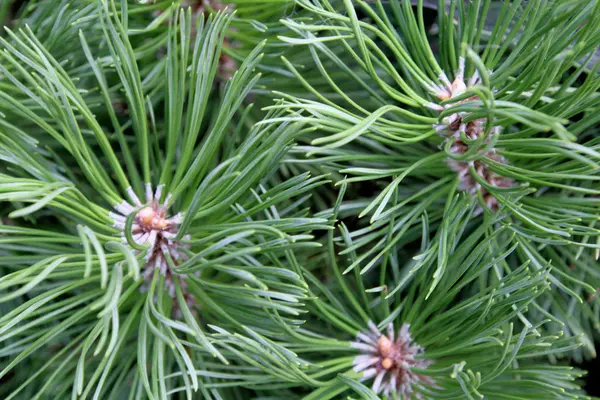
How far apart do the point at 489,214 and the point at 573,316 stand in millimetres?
149

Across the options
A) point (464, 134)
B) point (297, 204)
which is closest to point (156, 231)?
point (297, 204)

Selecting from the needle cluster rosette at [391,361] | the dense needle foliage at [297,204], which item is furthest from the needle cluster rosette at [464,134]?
the needle cluster rosette at [391,361]

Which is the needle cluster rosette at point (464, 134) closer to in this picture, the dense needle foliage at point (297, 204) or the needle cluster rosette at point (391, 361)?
the dense needle foliage at point (297, 204)

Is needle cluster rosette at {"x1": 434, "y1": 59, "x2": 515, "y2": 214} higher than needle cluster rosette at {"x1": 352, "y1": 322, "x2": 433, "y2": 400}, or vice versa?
needle cluster rosette at {"x1": 434, "y1": 59, "x2": 515, "y2": 214}

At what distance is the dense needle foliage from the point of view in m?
0.37

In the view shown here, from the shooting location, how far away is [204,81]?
383mm

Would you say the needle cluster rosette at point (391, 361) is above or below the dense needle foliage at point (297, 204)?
below

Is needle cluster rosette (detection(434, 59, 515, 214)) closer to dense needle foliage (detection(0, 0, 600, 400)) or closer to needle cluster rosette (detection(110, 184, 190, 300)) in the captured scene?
dense needle foliage (detection(0, 0, 600, 400))

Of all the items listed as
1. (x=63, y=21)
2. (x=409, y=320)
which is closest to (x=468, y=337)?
(x=409, y=320)

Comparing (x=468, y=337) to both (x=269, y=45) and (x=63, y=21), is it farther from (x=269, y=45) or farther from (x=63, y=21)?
(x=63, y=21)

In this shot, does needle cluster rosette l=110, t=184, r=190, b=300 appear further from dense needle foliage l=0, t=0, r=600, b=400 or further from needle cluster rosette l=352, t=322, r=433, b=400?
needle cluster rosette l=352, t=322, r=433, b=400

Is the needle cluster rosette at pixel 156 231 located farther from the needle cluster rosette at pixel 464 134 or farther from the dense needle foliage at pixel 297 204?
the needle cluster rosette at pixel 464 134

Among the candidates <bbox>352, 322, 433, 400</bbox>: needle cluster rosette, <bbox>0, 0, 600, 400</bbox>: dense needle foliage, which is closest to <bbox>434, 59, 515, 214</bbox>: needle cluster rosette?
<bbox>0, 0, 600, 400</bbox>: dense needle foliage

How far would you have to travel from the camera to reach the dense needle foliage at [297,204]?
1.20 ft
